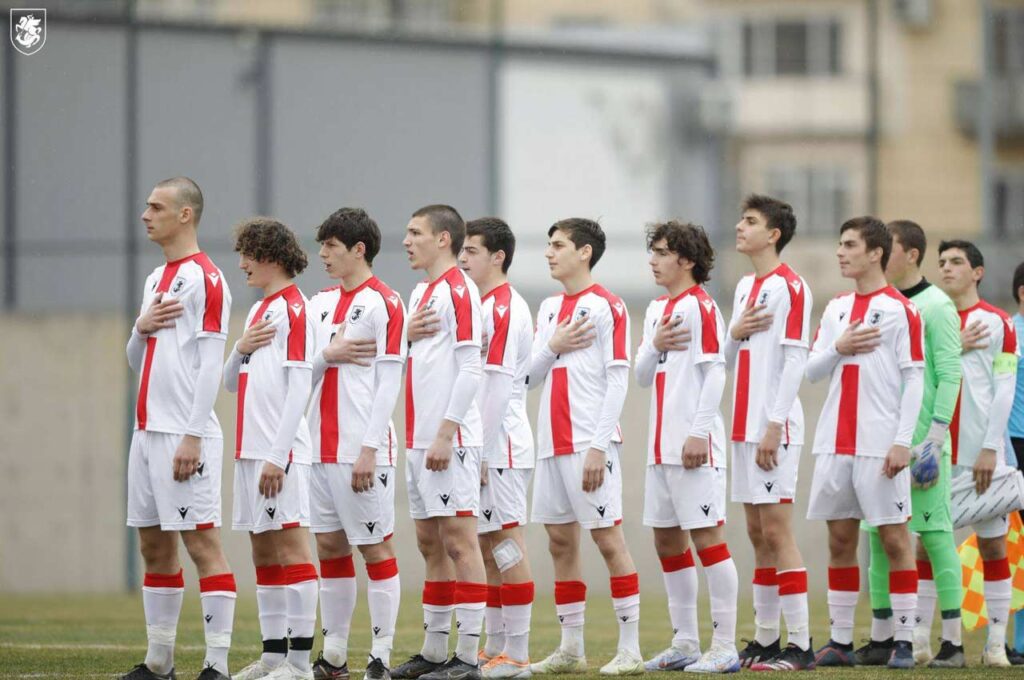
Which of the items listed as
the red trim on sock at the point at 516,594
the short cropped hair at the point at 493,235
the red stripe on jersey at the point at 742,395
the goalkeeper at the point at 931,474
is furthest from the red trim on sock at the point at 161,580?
the goalkeeper at the point at 931,474

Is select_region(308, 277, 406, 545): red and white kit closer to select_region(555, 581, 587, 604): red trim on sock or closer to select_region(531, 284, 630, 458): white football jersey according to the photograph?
select_region(531, 284, 630, 458): white football jersey

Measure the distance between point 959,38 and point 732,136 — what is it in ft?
15.9

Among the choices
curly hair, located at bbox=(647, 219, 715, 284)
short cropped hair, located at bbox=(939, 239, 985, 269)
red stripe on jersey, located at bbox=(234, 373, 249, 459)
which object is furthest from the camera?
short cropped hair, located at bbox=(939, 239, 985, 269)

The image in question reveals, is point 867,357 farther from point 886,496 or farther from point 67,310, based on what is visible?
point 67,310

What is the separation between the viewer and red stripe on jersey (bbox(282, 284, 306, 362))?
27.1ft

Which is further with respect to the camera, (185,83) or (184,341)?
(185,83)

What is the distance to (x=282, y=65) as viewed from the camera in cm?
2048

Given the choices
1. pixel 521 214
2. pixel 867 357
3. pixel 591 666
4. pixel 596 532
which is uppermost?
pixel 521 214

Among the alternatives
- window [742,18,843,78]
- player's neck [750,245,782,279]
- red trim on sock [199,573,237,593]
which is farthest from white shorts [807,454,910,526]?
window [742,18,843,78]

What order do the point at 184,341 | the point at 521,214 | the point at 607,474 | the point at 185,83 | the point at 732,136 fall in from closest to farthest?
the point at 184,341 → the point at 607,474 → the point at 185,83 → the point at 521,214 → the point at 732,136

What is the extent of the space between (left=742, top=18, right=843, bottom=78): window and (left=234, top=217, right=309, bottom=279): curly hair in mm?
24437

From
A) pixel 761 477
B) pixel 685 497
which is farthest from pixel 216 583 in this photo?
pixel 761 477

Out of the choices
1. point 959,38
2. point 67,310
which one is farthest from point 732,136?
point 67,310

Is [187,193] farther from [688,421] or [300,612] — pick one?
[688,421]
